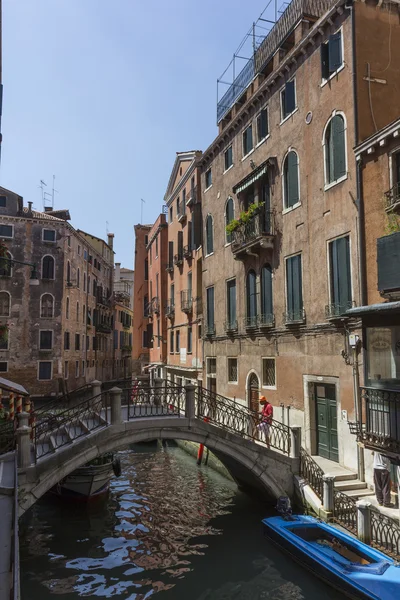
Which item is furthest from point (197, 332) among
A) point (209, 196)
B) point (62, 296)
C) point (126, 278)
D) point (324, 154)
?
point (126, 278)

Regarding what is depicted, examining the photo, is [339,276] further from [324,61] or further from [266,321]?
[324,61]

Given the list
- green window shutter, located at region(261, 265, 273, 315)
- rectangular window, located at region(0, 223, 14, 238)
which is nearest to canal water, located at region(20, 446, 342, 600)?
green window shutter, located at region(261, 265, 273, 315)

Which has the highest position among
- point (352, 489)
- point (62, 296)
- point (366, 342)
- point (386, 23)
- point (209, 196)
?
point (386, 23)

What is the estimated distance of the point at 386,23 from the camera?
41.7 feet

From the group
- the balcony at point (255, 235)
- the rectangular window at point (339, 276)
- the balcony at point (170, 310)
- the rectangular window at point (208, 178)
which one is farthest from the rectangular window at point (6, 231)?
the rectangular window at point (339, 276)

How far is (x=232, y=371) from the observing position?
19656 mm

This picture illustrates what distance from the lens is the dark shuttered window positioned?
12734 millimetres

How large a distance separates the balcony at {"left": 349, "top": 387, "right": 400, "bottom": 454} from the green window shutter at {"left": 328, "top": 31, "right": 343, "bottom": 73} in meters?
8.54

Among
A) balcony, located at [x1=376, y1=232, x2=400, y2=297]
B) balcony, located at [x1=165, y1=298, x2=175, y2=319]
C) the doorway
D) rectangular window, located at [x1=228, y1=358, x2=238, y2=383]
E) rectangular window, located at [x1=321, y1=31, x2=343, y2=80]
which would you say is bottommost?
the doorway

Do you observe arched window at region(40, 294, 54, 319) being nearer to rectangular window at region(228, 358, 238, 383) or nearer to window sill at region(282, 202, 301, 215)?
rectangular window at region(228, 358, 238, 383)

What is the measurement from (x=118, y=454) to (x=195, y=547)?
1202cm

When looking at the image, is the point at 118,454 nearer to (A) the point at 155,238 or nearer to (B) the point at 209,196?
(B) the point at 209,196

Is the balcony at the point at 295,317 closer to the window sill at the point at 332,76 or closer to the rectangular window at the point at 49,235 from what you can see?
the window sill at the point at 332,76

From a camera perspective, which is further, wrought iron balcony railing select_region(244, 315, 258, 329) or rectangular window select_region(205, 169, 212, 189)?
rectangular window select_region(205, 169, 212, 189)
